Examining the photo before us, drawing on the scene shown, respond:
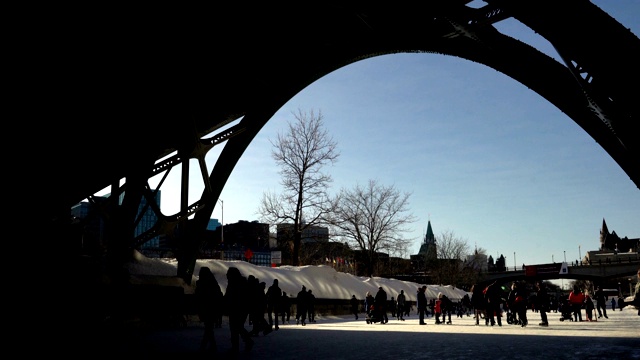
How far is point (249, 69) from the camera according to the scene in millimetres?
14906

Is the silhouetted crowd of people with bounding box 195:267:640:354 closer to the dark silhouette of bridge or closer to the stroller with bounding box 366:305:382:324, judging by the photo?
the stroller with bounding box 366:305:382:324

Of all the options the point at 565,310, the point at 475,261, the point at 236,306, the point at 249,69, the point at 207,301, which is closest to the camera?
the point at 236,306

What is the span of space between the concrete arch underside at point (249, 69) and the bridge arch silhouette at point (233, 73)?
0.10ft

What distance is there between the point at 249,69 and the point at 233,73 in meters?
0.48

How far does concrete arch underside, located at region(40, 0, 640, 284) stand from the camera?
826 centimetres

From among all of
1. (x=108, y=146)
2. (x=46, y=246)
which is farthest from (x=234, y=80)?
(x=46, y=246)

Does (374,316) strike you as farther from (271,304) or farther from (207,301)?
(207,301)

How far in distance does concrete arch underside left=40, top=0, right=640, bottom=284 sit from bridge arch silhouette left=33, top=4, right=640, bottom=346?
1.2 inches

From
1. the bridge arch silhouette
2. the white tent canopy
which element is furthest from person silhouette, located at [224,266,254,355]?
the white tent canopy

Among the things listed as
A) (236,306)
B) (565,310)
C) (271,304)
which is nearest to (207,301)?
(236,306)

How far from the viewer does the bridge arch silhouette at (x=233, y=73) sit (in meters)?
8.36

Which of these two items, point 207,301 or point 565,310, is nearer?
point 207,301

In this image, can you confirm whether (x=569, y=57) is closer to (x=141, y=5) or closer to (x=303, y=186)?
(x=141, y=5)

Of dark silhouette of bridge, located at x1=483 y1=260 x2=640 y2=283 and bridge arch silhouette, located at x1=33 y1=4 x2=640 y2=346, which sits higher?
bridge arch silhouette, located at x1=33 y1=4 x2=640 y2=346
